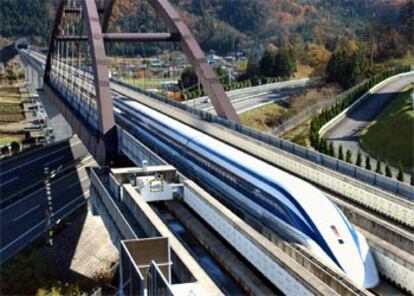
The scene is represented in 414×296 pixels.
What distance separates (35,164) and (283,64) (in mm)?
57858

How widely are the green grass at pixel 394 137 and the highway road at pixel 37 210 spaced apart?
24.0 metres

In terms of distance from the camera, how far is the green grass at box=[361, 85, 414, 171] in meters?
44.7

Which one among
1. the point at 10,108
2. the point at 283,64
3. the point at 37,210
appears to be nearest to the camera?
the point at 37,210

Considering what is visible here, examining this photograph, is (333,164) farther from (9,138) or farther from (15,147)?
(9,138)

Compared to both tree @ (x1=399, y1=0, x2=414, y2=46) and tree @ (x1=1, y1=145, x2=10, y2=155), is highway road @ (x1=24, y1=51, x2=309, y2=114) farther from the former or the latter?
tree @ (x1=399, y1=0, x2=414, y2=46)

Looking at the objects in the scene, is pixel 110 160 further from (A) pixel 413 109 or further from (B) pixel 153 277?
(A) pixel 413 109

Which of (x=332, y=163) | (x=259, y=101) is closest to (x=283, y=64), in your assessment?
(x=259, y=101)

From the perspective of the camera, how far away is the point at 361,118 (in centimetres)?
6109

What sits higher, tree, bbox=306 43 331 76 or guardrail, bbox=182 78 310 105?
tree, bbox=306 43 331 76

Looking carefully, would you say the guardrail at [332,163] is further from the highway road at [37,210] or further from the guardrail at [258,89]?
the guardrail at [258,89]

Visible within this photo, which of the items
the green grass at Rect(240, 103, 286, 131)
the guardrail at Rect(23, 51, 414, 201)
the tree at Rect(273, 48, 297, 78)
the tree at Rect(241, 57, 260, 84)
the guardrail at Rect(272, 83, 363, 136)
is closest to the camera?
the guardrail at Rect(23, 51, 414, 201)

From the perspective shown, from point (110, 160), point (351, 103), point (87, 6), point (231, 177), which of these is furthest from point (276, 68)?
point (231, 177)

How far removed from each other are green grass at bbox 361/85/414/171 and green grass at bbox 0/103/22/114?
63.6m

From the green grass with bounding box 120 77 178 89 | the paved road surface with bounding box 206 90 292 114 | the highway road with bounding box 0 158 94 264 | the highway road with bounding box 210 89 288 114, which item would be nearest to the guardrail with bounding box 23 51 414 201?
the highway road with bounding box 0 158 94 264
